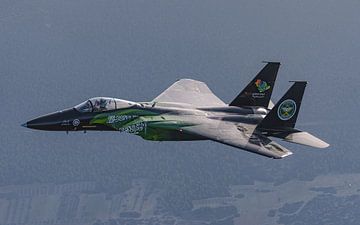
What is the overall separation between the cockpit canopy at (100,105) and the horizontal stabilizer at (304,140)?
1429cm

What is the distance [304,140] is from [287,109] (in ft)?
10.0

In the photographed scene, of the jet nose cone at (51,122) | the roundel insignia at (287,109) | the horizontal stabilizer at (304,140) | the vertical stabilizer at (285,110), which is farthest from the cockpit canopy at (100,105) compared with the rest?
the horizontal stabilizer at (304,140)

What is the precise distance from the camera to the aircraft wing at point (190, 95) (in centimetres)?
6101

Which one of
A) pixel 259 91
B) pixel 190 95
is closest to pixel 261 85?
pixel 259 91

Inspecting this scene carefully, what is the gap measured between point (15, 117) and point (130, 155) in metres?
28.6

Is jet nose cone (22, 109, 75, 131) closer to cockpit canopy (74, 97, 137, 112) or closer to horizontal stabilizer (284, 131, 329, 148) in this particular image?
cockpit canopy (74, 97, 137, 112)

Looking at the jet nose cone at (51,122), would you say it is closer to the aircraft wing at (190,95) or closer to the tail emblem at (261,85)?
the aircraft wing at (190,95)

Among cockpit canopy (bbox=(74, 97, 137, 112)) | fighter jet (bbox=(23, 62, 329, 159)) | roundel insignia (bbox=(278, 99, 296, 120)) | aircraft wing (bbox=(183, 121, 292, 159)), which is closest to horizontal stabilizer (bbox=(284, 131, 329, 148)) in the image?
fighter jet (bbox=(23, 62, 329, 159))

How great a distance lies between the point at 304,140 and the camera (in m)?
54.9

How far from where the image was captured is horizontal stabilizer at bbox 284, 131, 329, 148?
54.4 meters

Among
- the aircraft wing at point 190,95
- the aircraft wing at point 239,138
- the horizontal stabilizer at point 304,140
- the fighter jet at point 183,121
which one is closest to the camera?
the aircraft wing at point 239,138

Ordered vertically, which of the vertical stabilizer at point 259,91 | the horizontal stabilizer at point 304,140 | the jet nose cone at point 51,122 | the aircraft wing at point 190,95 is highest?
the vertical stabilizer at point 259,91

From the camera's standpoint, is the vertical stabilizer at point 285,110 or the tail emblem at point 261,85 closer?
the vertical stabilizer at point 285,110

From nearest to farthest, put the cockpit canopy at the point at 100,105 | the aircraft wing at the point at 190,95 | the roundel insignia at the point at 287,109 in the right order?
the cockpit canopy at the point at 100,105
the roundel insignia at the point at 287,109
the aircraft wing at the point at 190,95
